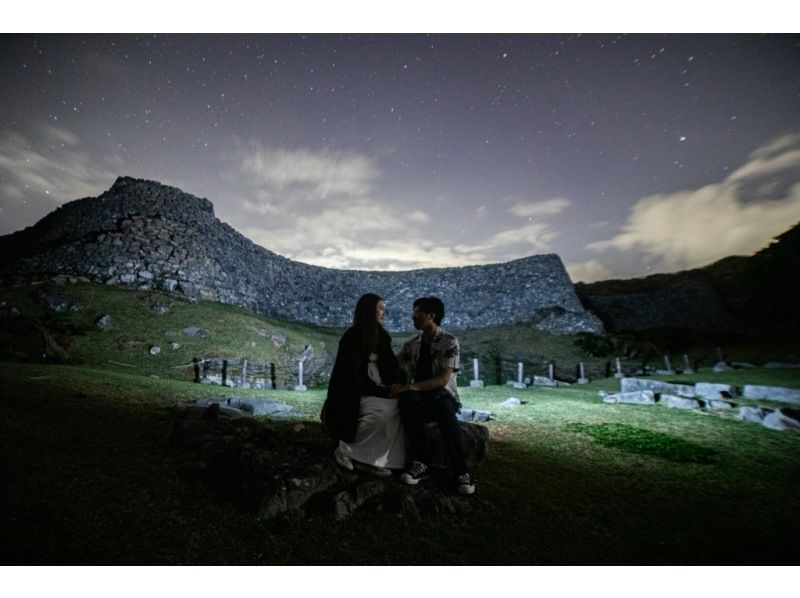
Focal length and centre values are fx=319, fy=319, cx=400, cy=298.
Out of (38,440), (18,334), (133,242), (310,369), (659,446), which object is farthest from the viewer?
(133,242)

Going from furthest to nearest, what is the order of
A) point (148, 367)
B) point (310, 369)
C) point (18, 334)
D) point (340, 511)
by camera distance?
point (310, 369) < point (148, 367) < point (18, 334) < point (340, 511)

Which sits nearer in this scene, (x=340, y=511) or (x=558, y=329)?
(x=340, y=511)

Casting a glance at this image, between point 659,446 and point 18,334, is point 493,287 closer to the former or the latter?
point 659,446

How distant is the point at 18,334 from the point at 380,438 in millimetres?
12197

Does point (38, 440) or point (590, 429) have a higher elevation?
point (38, 440)

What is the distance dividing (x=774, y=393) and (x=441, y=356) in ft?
31.5

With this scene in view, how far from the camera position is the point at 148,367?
11539 mm

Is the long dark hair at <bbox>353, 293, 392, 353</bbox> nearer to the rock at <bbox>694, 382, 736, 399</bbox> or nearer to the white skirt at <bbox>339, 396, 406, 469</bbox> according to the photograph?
the white skirt at <bbox>339, 396, 406, 469</bbox>

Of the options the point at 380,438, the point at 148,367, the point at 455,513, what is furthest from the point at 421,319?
the point at 148,367

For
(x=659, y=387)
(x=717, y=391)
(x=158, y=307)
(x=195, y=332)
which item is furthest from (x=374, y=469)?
(x=158, y=307)

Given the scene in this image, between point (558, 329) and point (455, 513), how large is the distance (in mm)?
→ 26335

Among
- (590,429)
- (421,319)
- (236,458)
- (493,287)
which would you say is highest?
(493,287)

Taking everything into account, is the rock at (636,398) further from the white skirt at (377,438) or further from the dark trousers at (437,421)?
the white skirt at (377,438)

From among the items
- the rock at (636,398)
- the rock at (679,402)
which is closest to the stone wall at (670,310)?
the rock at (636,398)
